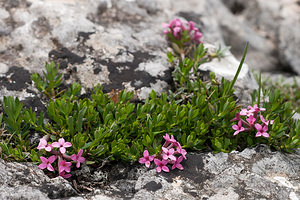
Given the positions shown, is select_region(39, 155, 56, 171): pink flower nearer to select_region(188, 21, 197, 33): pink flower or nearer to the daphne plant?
the daphne plant

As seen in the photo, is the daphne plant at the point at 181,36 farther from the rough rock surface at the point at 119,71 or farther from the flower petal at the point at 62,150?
the flower petal at the point at 62,150

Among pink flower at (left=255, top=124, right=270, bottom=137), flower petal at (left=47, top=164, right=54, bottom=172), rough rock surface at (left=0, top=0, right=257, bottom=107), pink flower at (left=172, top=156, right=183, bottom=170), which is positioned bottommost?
flower petal at (left=47, top=164, right=54, bottom=172)

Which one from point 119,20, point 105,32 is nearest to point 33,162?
point 105,32

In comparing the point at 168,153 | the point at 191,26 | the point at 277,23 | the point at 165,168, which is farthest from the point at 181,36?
the point at 277,23

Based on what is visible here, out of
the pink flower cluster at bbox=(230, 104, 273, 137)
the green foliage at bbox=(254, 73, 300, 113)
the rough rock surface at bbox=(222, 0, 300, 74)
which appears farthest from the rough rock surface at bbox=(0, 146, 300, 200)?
the rough rock surface at bbox=(222, 0, 300, 74)

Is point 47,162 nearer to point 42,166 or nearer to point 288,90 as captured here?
point 42,166

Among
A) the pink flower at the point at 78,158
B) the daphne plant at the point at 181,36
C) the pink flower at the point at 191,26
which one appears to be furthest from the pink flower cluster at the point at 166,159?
the pink flower at the point at 191,26

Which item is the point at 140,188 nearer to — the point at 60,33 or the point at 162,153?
the point at 162,153
